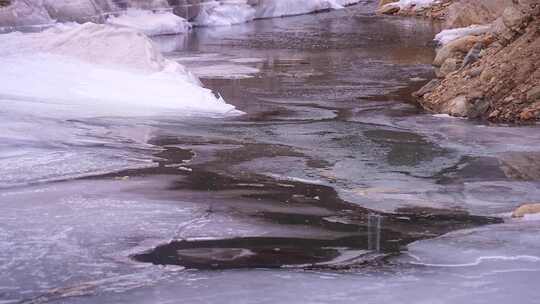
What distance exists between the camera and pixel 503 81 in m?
10.9

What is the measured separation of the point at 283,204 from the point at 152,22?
19.9 meters

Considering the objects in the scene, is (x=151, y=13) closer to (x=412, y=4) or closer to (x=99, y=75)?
(x=412, y=4)

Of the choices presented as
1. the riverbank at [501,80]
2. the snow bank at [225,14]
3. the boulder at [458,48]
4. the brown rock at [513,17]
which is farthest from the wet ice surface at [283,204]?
the snow bank at [225,14]

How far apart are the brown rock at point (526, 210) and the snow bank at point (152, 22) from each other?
19461 millimetres

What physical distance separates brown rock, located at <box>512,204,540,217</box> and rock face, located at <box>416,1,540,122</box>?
4.72 meters

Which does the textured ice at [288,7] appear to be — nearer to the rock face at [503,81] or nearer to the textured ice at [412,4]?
the textured ice at [412,4]

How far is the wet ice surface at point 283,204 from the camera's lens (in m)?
4.26


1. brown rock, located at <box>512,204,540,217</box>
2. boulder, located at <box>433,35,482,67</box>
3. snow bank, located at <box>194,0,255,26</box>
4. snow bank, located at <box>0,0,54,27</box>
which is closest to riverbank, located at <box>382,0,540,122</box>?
boulder, located at <box>433,35,482,67</box>

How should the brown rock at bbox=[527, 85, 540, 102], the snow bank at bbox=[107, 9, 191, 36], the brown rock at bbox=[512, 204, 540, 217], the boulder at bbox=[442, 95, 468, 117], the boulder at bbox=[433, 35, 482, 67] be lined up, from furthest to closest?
the snow bank at bbox=[107, 9, 191, 36]
the boulder at bbox=[433, 35, 482, 67]
the boulder at bbox=[442, 95, 468, 117]
the brown rock at bbox=[527, 85, 540, 102]
the brown rock at bbox=[512, 204, 540, 217]

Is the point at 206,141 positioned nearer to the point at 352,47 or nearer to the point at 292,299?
the point at 292,299

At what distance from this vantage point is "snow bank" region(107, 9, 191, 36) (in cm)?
2451

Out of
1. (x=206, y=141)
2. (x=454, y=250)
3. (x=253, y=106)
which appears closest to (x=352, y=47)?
(x=253, y=106)

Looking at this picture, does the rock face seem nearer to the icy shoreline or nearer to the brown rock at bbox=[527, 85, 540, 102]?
the brown rock at bbox=[527, 85, 540, 102]

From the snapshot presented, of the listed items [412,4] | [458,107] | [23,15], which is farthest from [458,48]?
[412,4]
